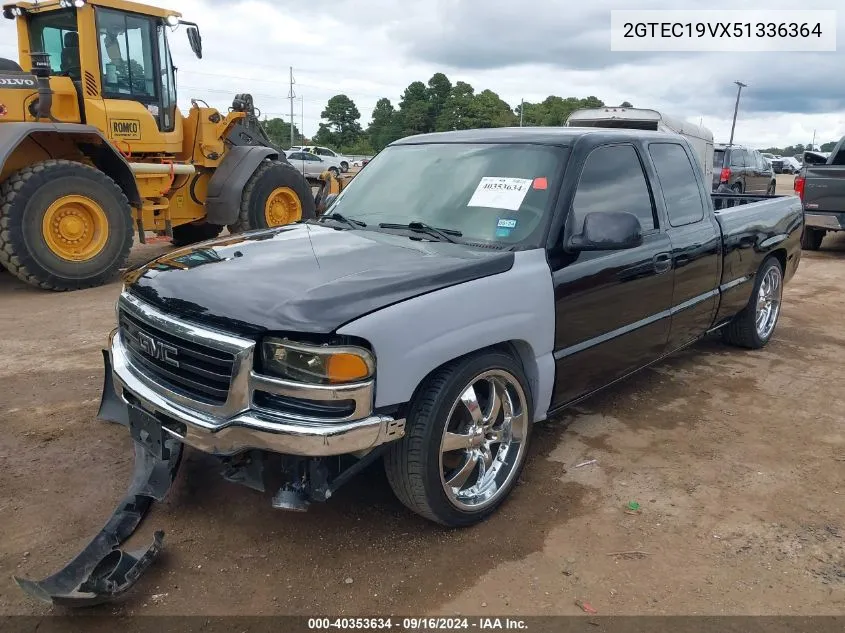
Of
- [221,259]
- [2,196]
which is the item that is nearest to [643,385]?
[221,259]

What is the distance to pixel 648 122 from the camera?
50.1 feet

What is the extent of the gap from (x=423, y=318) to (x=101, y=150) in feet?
22.8

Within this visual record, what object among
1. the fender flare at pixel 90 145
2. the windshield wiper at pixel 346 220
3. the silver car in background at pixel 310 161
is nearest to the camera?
the windshield wiper at pixel 346 220

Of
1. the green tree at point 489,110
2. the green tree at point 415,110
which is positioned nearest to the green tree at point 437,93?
the green tree at point 415,110

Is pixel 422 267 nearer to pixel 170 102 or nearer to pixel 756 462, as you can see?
pixel 756 462

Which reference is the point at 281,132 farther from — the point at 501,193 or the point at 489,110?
the point at 501,193

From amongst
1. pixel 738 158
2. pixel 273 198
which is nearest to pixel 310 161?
pixel 738 158

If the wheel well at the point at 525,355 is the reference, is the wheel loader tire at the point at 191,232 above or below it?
below

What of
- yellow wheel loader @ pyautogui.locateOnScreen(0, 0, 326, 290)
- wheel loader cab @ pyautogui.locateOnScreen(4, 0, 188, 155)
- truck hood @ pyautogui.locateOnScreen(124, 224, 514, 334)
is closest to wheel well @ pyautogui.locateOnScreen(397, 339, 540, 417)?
truck hood @ pyautogui.locateOnScreen(124, 224, 514, 334)

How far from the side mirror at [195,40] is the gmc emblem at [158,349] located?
6.89 m

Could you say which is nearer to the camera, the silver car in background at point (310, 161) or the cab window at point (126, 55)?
the cab window at point (126, 55)

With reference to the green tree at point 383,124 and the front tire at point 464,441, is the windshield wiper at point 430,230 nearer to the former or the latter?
the front tire at point 464,441

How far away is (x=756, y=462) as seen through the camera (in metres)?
3.79

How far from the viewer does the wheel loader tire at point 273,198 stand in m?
9.62
